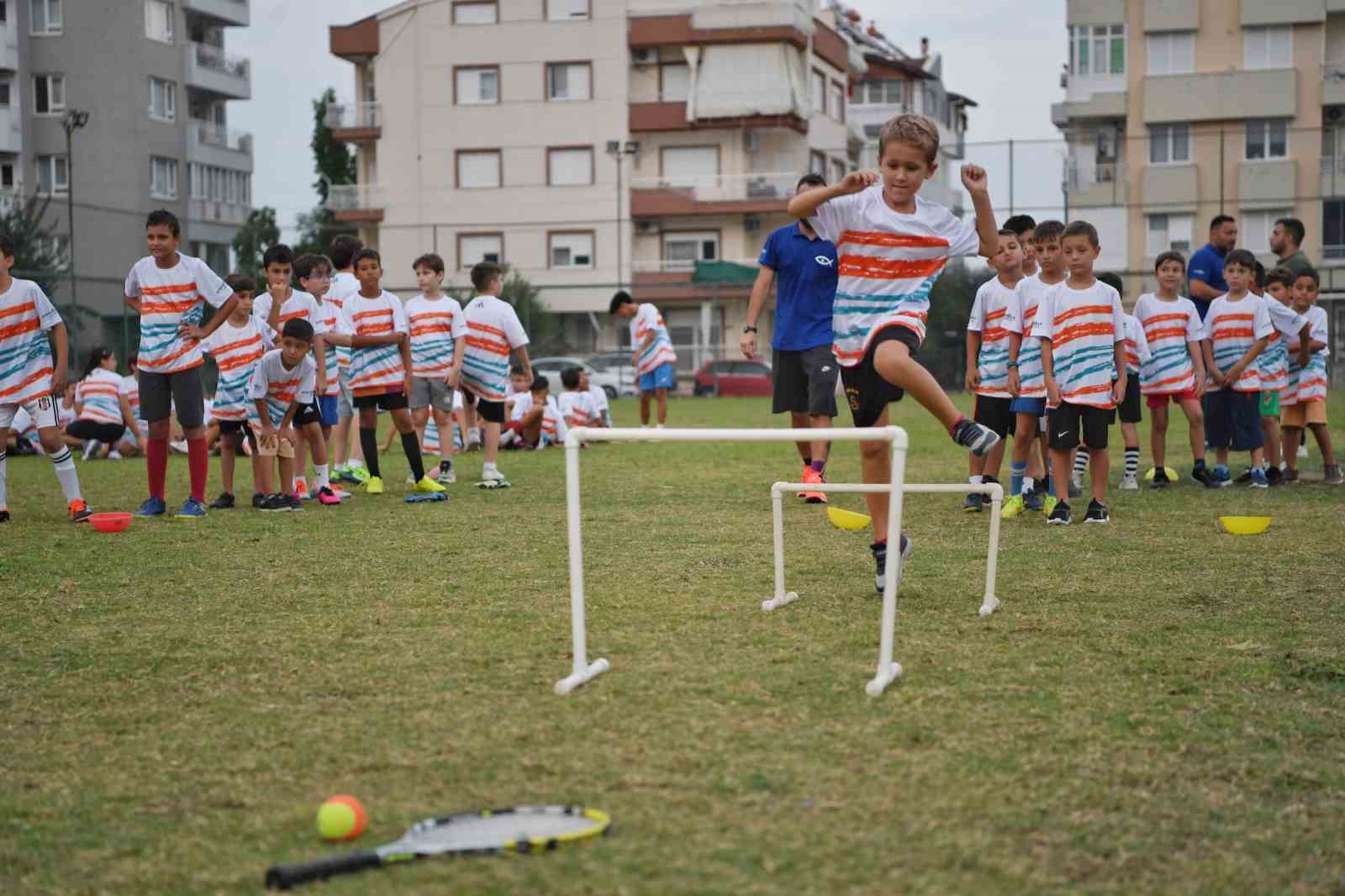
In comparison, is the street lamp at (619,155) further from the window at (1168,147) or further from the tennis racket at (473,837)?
the tennis racket at (473,837)

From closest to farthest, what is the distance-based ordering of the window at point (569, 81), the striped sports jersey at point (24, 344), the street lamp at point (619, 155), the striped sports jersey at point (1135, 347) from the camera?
the striped sports jersey at point (24, 344)
the striped sports jersey at point (1135, 347)
the street lamp at point (619, 155)
the window at point (569, 81)

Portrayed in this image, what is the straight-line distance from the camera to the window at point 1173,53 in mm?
49812

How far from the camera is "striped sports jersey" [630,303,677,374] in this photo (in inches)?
766

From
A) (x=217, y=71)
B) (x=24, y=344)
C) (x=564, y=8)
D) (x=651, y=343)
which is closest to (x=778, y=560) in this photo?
(x=24, y=344)

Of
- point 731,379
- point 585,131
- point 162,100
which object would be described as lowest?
point 731,379

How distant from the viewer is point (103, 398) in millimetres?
18234

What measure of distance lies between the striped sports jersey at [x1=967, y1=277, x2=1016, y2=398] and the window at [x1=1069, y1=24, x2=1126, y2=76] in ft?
143

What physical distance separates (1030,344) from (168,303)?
223 inches

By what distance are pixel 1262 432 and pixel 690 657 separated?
8657 millimetres

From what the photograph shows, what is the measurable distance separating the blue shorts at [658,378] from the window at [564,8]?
128 feet

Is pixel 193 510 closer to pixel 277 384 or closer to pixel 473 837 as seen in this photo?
pixel 277 384

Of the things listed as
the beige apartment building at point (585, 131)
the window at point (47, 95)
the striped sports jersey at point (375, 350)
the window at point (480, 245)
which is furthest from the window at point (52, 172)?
the striped sports jersey at point (375, 350)

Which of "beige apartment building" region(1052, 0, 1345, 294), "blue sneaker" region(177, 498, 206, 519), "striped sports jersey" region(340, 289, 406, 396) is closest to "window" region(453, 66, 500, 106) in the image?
"beige apartment building" region(1052, 0, 1345, 294)

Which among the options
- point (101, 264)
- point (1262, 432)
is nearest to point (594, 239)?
point (101, 264)
